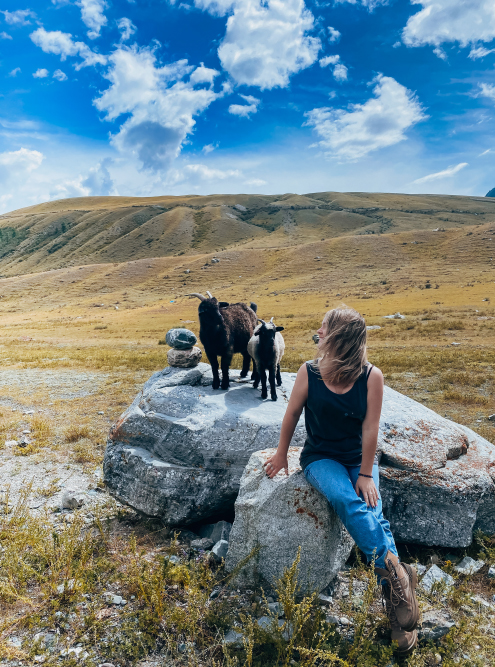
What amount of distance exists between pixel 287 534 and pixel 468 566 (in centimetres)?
262

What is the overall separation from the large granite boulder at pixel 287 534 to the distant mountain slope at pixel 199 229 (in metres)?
132

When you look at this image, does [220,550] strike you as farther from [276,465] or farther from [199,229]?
[199,229]

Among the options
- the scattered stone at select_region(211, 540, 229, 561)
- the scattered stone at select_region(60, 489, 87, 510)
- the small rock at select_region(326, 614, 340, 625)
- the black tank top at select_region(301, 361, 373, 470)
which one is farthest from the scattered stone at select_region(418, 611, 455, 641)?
the scattered stone at select_region(60, 489, 87, 510)

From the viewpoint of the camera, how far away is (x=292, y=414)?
4.28 m

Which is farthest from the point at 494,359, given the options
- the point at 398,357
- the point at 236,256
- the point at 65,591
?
the point at 236,256

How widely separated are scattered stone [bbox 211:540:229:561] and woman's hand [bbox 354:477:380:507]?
2.23 meters

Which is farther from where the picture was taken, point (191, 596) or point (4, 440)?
point (4, 440)

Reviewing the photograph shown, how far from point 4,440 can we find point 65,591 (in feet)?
21.4

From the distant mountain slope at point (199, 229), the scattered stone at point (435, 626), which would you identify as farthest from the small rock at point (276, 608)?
the distant mountain slope at point (199, 229)

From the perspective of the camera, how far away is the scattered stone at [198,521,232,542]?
555 cm

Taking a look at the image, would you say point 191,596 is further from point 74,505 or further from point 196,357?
point 196,357

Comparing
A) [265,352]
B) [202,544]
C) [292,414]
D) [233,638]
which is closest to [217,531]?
[202,544]

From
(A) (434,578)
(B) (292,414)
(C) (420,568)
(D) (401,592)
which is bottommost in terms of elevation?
(C) (420,568)

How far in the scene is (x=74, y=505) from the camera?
636 cm
